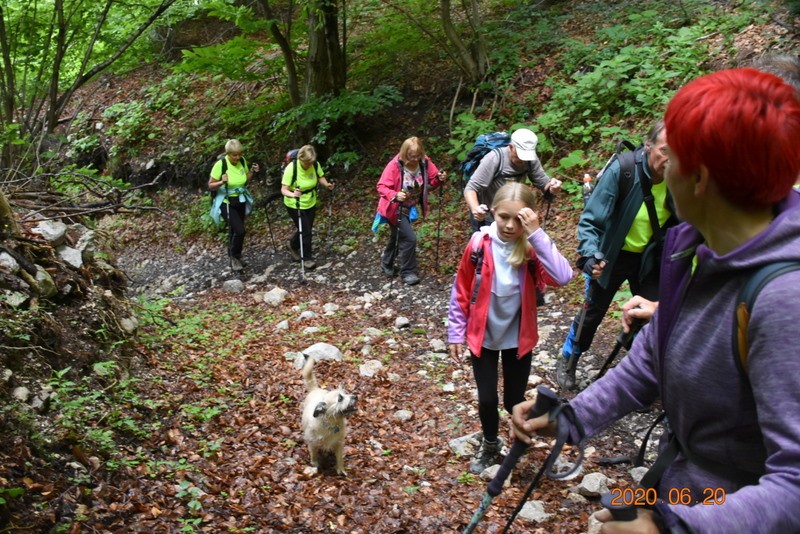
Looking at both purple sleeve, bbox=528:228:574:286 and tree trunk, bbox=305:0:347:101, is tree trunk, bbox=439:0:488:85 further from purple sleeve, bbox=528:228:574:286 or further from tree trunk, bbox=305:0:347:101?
purple sleeve, bbox=528:228:574:286

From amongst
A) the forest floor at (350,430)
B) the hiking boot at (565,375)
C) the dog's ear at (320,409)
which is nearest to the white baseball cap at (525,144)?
the forest floor at (350,430)

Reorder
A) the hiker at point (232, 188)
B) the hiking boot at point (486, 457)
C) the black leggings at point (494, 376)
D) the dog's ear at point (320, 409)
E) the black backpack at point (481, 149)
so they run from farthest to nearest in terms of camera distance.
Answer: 1. the hiker at point (232, 188)
2. the black backpack at point (481, 149)
3. the hiking boot at point (486, 457)
4. the dog's ear at point (320, 409)
5. the black leggings at point (494, 376)

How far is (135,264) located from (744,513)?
13.9m

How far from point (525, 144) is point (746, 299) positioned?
5.15m

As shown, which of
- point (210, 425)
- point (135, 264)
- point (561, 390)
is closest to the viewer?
point (210, 425)

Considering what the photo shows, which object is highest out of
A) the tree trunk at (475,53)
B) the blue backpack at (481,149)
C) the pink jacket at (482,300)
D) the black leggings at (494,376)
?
the tree trunk at (475,53)

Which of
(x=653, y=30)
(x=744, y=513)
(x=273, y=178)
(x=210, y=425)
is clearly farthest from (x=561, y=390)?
(x=273, y=178)

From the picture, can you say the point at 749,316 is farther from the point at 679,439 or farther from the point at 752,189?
the point at 679,439

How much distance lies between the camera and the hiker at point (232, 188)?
9977mm

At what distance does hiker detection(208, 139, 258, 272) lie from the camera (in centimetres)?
998

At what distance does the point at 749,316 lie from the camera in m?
1.19

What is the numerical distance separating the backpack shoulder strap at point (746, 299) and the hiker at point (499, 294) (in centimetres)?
215

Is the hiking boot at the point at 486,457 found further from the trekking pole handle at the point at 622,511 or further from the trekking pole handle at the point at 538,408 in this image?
the trekking pole handle at the point at 622,511

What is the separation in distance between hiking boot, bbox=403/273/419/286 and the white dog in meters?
4.52
